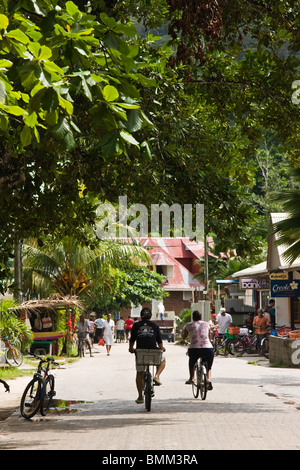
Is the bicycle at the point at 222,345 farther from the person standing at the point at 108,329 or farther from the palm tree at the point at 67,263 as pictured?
the person standing at the point at 108,329

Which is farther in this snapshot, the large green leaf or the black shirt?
the black shirt

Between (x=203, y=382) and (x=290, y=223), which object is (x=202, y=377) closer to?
(x=203, y=382)

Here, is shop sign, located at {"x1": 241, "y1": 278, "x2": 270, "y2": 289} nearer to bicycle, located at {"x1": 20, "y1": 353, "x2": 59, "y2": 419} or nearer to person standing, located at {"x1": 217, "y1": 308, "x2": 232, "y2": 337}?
person standing, located at {"x1": 217, "y1": 308, "x2": 232, "y2": 337}

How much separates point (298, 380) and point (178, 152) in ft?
27.7

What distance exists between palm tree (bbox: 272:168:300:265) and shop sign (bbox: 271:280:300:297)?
823cm

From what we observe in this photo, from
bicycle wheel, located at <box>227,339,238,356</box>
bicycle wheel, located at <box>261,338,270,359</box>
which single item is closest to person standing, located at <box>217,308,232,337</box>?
bicycle wheel, located at <box>227,339,238,356</box>

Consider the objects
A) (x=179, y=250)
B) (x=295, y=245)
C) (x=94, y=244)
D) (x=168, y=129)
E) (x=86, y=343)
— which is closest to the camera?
(x=168, y=129)

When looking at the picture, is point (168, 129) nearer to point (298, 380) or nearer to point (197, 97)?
point (197, 97)

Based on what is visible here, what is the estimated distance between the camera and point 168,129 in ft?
41.1

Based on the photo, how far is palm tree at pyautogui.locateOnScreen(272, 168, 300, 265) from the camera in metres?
18.1

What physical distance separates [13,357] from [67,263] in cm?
746
